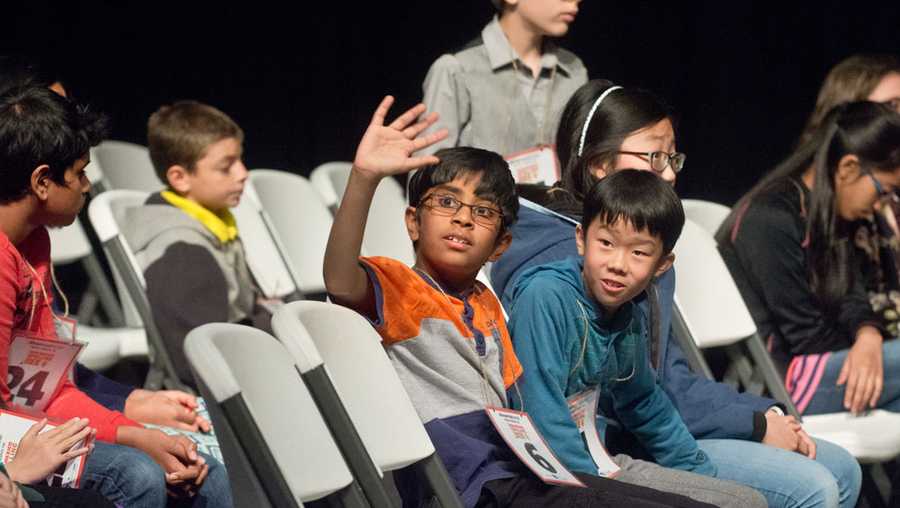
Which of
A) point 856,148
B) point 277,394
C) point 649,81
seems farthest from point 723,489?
point 649,81

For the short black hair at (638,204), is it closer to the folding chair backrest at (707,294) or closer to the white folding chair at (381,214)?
the folding chair backrest at (707,294)

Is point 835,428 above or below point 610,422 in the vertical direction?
below

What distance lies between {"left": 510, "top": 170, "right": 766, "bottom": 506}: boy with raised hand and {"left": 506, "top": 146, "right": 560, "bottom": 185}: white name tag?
0.68 m

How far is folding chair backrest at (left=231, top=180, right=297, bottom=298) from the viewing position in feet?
12.6

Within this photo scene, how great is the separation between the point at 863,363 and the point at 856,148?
0.59m

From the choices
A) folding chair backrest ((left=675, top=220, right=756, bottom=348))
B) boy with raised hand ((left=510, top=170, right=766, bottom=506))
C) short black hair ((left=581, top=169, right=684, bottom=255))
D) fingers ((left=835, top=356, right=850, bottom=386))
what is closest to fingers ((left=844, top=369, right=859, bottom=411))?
fingers ((left=835, top=356, right=850, bottom=386))

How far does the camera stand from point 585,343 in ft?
7.67

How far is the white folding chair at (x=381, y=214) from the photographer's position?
3857 millimetres

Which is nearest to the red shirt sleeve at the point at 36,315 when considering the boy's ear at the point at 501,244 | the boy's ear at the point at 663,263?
the boy's ear at the point at 501,244

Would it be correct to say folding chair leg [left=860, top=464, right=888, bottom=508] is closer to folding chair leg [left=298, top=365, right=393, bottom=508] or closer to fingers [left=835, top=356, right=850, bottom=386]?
fingers [left=835, top=356, right=850, bottom=386]

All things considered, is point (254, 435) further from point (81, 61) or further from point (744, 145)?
point (744, 145)

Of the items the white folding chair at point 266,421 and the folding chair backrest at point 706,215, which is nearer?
the white folding chair at point 266,421

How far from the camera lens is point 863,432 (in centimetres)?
324

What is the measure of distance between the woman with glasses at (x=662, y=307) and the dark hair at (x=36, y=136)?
0.89 metres
